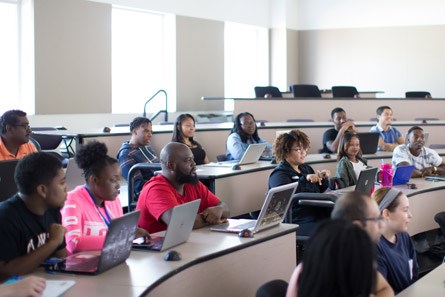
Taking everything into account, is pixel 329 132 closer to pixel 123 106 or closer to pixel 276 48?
pixel 123 106

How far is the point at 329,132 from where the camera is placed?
8.04m

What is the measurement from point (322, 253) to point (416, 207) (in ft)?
12.7

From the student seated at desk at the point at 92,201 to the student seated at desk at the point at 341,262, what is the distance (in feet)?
4.70

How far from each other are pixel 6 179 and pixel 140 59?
31.1ft

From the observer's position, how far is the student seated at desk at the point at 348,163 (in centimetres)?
541

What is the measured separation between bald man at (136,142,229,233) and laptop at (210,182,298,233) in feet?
0.36

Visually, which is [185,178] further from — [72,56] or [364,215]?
[72,56]

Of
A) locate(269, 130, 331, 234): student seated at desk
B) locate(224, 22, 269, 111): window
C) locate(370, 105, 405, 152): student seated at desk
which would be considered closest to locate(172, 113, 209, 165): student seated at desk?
locate(269, 130, 331, 234): student seated at desk

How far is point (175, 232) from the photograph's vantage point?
3.16 meters

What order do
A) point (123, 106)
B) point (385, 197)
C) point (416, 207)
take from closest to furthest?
point (385, 197) < point (416, 207) < point (123, 106)

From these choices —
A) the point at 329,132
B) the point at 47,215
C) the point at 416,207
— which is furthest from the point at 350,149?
the point at 47,215

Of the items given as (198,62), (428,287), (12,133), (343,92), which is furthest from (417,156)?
(198,62)

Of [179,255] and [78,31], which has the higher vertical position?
[78,31]

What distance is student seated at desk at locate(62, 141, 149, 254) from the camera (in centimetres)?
303
